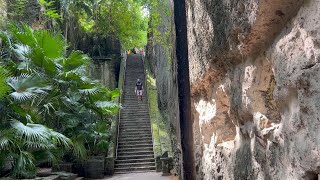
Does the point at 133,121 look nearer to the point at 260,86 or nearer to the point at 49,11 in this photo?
the point at 49,11

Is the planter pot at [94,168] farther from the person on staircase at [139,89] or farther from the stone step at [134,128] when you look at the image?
the person on staircase at [139,89]

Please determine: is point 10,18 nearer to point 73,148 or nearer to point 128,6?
point 73,148

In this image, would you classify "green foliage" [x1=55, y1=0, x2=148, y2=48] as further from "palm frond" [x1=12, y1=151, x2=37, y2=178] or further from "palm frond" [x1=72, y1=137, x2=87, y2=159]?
"palm frond" [x1=12, y1=151, x2=37, y2=178]

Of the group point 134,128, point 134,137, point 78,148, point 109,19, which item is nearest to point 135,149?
point 134,137

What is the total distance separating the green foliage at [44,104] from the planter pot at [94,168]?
0.34 meters

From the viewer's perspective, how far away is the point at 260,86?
78.7 inches

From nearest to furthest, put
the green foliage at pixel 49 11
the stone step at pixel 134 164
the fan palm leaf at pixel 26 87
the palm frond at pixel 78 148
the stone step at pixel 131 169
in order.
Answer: the fan palm leaf at pixel 26 87 → the palm frond at pixel 78 148 → the stone step at pixel 131 169 → the stone step at pixel 134 164 → the green foliage at pixel 49 11

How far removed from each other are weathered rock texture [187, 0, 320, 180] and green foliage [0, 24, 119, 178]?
5.08 metres

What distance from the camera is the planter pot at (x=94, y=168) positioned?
1166 cm

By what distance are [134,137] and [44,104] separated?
5.71m

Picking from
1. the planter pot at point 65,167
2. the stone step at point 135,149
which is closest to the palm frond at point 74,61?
the planter pot at point 65,167

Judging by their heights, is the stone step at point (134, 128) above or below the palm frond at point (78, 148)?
above

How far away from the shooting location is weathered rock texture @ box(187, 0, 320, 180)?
4.65 feet

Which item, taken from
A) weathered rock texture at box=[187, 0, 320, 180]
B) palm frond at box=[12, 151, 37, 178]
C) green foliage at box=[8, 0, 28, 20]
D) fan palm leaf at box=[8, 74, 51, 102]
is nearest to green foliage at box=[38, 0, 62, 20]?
green foliage at box=[8, 0, 28, 20]
